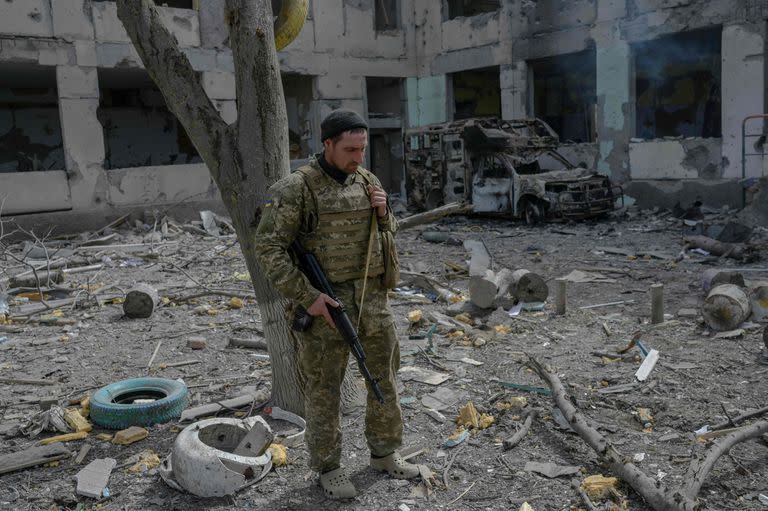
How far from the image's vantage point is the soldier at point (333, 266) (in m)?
3.32

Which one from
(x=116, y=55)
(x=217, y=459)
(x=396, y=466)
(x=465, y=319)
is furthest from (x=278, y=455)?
(x=116, y=55)

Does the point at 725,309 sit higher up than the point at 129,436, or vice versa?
the point at 725,309

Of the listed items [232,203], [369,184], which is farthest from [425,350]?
[369,184]

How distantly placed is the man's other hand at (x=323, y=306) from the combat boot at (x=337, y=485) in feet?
2.94

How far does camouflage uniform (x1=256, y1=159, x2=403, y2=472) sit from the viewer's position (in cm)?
334

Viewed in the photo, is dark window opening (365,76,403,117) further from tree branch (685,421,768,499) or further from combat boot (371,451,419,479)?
tree branch (685,421,768,499)

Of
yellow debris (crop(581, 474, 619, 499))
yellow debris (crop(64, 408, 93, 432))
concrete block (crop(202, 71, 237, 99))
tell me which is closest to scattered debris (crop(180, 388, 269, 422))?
yellow debris (crop(64, 408, 93, 432))

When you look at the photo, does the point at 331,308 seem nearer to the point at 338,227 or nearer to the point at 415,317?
the point at 338,227

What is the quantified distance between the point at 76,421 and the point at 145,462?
86cm

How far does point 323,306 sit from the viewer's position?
3.26 meters

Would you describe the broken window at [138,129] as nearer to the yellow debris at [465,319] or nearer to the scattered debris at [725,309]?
the yellow debris at [465,319]

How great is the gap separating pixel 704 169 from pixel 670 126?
253 inches

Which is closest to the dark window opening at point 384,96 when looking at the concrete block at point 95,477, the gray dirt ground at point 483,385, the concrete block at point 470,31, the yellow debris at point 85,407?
the concrete block at point 470,31

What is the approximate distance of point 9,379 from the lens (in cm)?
575
